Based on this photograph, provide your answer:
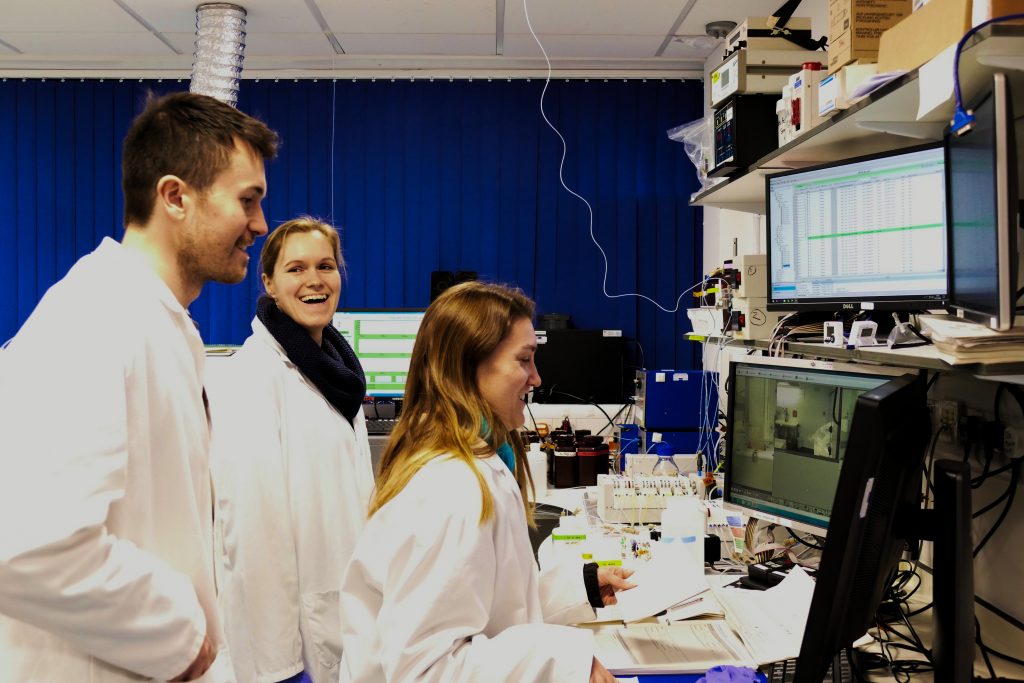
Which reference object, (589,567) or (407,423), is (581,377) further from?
(407,423)

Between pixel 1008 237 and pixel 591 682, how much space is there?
2.53 feet

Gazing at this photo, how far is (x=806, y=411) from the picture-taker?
70.6 inches

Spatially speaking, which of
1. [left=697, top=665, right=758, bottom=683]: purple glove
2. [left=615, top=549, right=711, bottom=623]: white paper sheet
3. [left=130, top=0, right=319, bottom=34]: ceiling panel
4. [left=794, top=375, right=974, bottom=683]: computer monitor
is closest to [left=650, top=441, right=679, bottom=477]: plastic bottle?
[left=615, top=549, right=711, bottom=623]: white paper sheet

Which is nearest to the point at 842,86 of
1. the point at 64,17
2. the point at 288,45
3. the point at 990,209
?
the point at 990,209

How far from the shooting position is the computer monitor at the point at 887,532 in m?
0.95

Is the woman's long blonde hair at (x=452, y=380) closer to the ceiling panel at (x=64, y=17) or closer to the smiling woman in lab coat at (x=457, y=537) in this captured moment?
the smiling woman in lab coat at (x=457, y=537)

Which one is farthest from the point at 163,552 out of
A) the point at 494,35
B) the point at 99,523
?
the point at 494,35

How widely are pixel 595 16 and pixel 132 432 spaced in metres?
3.26

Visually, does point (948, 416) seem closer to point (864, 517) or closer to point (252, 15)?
point (864, 517)

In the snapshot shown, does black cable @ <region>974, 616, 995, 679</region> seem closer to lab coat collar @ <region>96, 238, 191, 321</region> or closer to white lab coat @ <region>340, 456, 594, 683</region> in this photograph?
white lab coat @ <region>340, 456, 594, 683</region>

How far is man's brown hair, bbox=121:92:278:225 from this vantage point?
3.86ft

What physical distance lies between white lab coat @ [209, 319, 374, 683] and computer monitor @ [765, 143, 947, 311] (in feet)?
3.50

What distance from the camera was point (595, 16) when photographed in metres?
3.81

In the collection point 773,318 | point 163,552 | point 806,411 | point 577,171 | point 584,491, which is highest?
point 577,171
